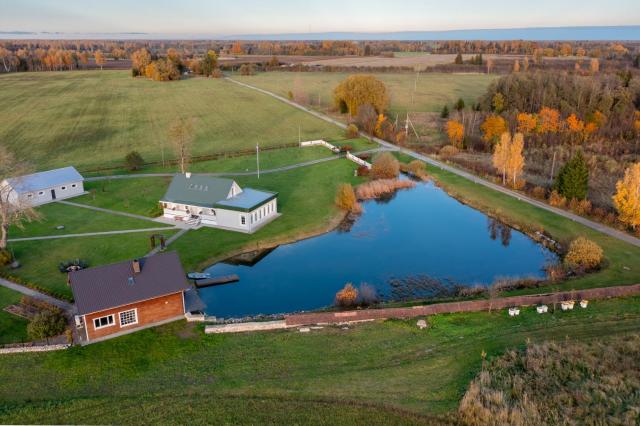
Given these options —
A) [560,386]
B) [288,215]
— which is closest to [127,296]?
[288,215]

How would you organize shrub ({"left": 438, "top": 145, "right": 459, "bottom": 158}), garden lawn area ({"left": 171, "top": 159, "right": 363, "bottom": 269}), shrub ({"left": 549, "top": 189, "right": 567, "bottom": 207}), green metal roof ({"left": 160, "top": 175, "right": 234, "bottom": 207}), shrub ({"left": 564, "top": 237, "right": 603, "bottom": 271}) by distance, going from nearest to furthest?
shrub ({"left": 564, "top": 237, "right": 603, "bottom": 271}), garden lawn area ({"left": 171, "top": 159, "right": 363, "bottom": 269}), green metal roof ({"left": 160, "top": 175, "right": 234, "bottom": 207}), shrub ({"left": 549, "top": 189, "right": 567, "bottom": 207}), shrub ({"left": 438, "top": 145, "right": 459, "bottom": 158})

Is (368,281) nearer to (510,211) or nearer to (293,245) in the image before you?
(293,245)

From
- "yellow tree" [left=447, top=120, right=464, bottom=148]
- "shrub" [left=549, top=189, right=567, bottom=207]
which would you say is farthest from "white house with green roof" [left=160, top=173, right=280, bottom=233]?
"yellow tree" [left=447, top=120, right=464, bottom=148]

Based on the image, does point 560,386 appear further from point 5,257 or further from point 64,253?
point 5,257

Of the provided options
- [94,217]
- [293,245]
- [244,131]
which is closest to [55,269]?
[94,217]

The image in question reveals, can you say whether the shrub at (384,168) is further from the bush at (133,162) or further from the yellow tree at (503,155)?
the bush at (133,162)

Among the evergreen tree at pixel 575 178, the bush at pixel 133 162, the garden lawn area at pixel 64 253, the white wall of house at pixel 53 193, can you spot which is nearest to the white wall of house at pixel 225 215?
the garden lawn area at pixel 64 253

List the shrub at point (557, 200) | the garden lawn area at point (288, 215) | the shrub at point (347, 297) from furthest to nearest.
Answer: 1. the shrub at point (557, 200)
2. the garden lawn area at point (288, 215)
3. the shrub at point (347, 297)

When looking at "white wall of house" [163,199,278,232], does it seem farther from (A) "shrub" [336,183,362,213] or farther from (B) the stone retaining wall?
(B) the stone retaining wall
